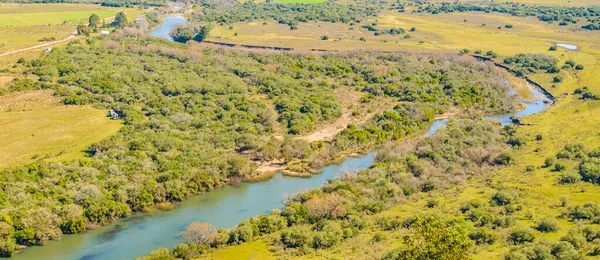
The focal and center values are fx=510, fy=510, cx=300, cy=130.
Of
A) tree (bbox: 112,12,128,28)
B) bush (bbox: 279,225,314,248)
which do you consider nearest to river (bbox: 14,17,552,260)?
bush (bbox: 279,225,314,248)

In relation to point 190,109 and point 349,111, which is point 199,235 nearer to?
point 190,109

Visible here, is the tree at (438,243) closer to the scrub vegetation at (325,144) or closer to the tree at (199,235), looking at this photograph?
the scrub vegetation at (325,144)

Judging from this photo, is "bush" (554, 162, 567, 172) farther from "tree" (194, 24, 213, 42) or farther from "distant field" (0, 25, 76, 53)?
"distant field" (0, 25, 76, 53)

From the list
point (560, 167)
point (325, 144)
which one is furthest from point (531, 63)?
point (325, 144)

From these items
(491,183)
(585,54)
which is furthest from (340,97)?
(585,54)

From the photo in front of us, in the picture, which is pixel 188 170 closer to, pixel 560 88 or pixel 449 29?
pixel 560 88

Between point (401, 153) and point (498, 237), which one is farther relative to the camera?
point (401, 153)
